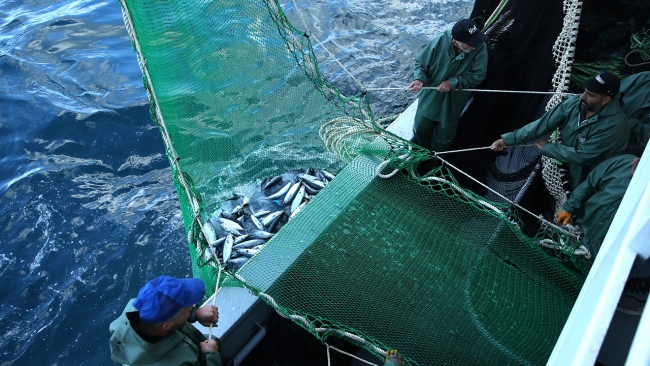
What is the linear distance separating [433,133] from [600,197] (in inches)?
98.6

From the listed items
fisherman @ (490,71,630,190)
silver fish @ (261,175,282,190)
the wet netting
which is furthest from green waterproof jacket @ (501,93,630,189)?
silver fish @ (261,175,282,190)

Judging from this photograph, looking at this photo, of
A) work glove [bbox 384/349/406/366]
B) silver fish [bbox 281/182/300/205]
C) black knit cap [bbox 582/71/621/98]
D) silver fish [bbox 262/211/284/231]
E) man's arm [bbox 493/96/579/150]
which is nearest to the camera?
work glove [bbox 384/349/406/366]

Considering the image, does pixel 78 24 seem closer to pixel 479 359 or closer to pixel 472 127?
pixel 472 127

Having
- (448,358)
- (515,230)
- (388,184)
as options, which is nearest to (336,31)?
(388,184)

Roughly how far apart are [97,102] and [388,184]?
7.57 m

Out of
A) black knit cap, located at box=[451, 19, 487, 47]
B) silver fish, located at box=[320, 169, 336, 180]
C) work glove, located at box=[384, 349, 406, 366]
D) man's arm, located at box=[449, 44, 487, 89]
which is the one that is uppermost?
black knit cap, located at box=[451, 19, 487, 47]

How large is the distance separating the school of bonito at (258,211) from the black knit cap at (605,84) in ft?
11.0

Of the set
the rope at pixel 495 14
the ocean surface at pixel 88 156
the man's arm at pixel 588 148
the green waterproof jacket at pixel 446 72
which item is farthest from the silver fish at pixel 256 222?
the rope at pixel 495 14

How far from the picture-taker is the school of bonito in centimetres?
547

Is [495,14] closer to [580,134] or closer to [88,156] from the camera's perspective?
[580,134]

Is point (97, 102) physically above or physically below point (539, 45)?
below

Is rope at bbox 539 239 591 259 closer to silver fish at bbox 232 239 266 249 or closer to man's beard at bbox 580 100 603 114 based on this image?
man's beard at bbox 580 100 603 114

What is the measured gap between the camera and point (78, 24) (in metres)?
12.1

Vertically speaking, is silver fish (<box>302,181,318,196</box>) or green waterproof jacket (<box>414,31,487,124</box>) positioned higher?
green waterproof jacket (<box>414,31,487,124</box>)
